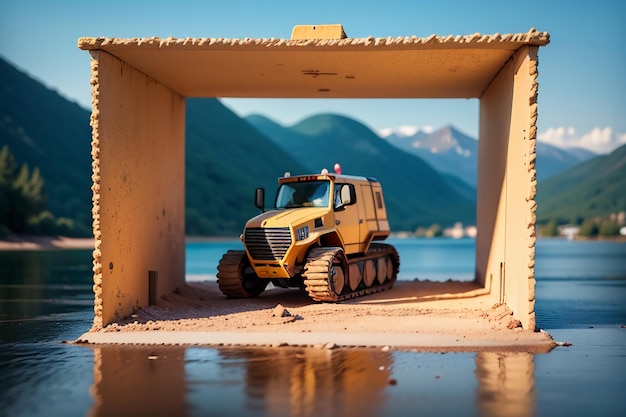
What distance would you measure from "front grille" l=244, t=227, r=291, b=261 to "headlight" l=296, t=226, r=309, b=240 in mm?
194

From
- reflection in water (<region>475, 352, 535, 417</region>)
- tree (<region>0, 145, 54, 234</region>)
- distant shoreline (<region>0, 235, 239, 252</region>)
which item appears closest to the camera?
reflection in water (<region>475, 352, 535, 417</region>)

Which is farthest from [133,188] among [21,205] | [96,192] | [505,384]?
[21,205]

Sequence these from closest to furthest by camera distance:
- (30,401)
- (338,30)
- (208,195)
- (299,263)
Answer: (30,401) → (338,30) → (299,263) → (208,195)

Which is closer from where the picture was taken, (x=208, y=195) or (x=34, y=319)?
(x=34, y=319)

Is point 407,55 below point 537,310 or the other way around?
the other way around

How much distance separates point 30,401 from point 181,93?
1192 centimetres

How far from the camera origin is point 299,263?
56.2 ft

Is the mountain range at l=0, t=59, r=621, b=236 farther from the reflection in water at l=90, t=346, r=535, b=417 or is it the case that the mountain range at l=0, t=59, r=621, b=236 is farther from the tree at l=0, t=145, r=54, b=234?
the reflection in water at l=90, t=346, r=535, b=417

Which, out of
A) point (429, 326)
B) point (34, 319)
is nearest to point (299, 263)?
point (429, 326)

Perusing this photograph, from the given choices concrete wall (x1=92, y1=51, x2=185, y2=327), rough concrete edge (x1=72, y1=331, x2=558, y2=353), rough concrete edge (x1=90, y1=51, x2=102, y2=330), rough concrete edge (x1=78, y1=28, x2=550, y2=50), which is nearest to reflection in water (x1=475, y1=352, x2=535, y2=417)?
rough concrete edge (x1=72, y1=331, x2=558, y2=353)

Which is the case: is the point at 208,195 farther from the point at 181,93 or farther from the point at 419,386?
the point at 419,386

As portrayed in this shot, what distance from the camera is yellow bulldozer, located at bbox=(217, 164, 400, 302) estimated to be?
16.6 m

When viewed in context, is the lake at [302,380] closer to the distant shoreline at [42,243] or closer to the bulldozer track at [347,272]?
the bulldozer track at [347,272]

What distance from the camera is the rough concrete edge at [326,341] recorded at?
11.7m
